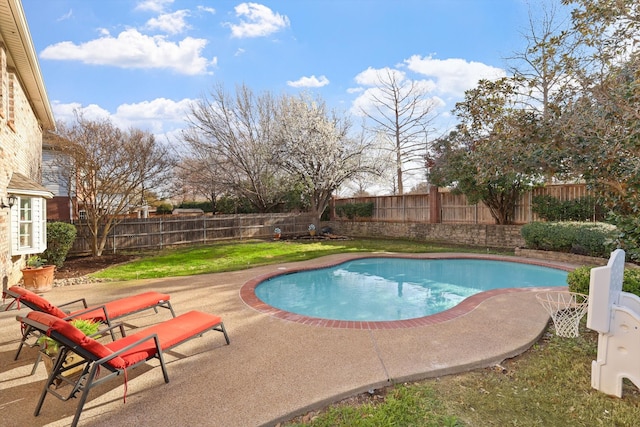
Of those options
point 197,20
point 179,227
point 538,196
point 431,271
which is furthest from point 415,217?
point 197,20

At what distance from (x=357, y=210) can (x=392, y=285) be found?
11.5 metres

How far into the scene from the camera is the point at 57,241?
9.20 meters

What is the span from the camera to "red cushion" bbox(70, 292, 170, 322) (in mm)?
4457

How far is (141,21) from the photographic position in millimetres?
11258

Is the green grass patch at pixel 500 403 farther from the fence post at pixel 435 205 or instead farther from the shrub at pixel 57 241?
the fence post at pixel 435 205

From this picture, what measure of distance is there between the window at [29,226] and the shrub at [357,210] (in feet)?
49.6

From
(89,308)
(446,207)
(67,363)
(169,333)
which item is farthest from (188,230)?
(67,363)

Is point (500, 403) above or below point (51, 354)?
below

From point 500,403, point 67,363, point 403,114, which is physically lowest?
→ point 500,403

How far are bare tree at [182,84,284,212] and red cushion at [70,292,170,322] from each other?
529 inches

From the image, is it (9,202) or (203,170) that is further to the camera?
(203,170)

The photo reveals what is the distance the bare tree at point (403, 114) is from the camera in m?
25.3

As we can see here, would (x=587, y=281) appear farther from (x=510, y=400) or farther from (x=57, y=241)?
(x=57, y=241)

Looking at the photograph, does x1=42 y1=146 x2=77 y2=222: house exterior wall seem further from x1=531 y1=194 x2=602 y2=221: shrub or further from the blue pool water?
x1=531 y1=194 x2=602 y2=221: shrub
